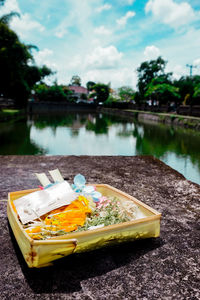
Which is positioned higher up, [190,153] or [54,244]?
[54,244]

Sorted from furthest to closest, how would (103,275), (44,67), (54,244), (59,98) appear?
1. (59,98)
2. (44,67)
3. (103,275)
4. (54,244)

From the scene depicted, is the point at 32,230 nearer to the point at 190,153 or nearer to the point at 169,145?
the point at 190,153

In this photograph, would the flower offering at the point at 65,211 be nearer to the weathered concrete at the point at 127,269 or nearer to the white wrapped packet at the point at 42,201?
the white wrapped packet at the point at 42,201

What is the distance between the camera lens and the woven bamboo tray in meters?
1.53

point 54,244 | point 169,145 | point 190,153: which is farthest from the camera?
point 169,145

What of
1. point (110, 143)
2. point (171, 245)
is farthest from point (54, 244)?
point (110, 143)

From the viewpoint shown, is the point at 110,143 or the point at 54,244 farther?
the point at 110,143

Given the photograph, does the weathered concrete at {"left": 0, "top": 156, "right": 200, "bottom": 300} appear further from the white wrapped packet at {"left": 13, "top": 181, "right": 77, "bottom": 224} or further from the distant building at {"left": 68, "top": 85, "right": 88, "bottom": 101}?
the distant building at {"left": 68, "top": 85, "right": 88, "bottom": 101}

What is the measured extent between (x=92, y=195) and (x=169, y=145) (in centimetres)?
893

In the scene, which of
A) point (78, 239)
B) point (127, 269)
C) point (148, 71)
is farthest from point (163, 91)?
point (78, 239)

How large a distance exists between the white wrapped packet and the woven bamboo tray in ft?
0.25

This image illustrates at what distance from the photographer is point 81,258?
1.81 m

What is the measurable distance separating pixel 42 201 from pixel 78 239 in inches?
21.1

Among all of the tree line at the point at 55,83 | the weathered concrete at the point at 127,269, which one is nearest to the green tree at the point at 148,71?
the tree line at the point at 55,83
